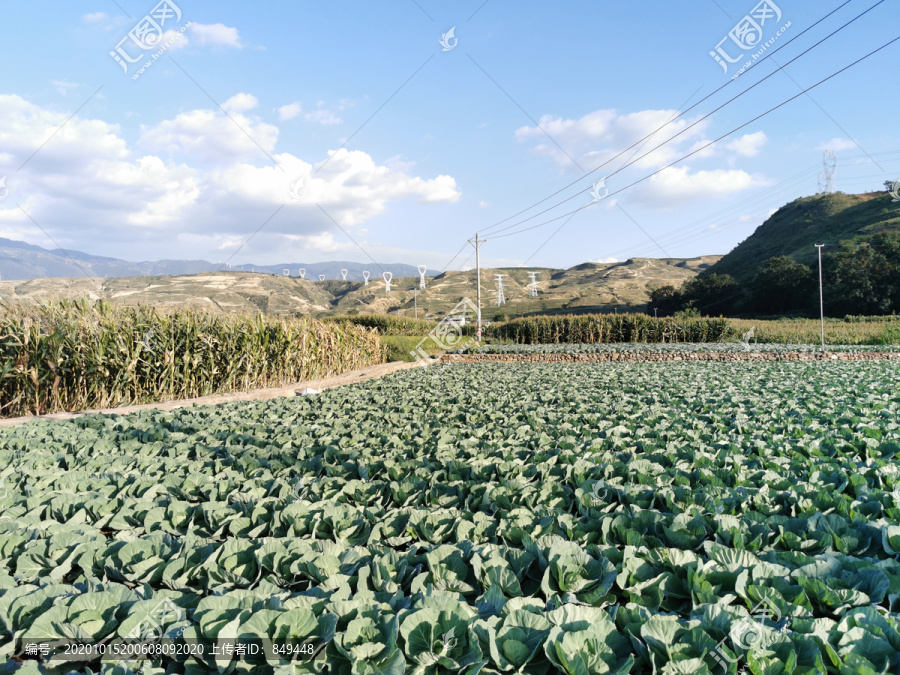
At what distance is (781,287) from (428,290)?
70.8 metres

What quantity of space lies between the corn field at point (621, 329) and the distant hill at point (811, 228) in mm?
34728

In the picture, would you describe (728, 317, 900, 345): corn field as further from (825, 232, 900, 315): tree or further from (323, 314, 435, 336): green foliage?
(323, 314, 435, 336): green foliage

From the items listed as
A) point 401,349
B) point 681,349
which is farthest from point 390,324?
point 681,349

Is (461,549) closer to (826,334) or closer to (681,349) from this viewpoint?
(681,349)

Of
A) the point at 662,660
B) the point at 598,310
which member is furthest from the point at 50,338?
the point at 598,310

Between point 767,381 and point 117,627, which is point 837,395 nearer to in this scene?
point 767,381

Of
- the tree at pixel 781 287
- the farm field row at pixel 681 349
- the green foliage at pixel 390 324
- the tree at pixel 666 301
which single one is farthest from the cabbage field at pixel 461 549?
the tree at pixel 666 301

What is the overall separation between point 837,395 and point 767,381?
6.12 ft

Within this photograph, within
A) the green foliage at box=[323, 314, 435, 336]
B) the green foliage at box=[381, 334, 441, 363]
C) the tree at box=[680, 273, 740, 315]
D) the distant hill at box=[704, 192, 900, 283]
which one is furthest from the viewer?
the distant hill at box=[704, 192, 900, 283]

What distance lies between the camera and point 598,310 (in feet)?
203

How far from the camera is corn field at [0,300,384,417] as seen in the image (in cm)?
764

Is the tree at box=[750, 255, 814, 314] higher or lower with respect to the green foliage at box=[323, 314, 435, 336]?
higher

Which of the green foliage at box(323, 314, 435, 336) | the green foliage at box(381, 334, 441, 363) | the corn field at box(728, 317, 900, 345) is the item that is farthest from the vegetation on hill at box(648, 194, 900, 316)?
the green foliage at box(381, 334, 441, 363)

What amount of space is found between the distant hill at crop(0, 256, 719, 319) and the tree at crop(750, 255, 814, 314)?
54.2 feet
